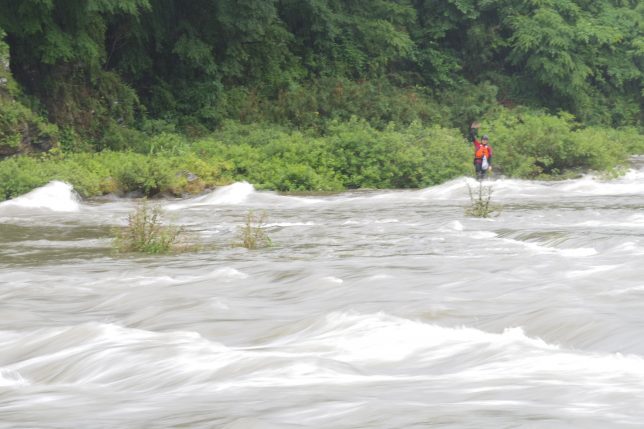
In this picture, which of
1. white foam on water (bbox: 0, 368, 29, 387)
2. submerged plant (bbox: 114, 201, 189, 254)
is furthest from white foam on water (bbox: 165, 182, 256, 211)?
white foam on water (bbox: 0, 368, 29, 387)

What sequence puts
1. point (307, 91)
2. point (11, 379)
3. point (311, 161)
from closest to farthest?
point (11, 379) → point (311, 161) → point (307, 91)

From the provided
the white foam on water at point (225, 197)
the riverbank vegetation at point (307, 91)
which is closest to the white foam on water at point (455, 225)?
the white foam on water at point (225, 197)

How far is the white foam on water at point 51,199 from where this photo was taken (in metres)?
20.3

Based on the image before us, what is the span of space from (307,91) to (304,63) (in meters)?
2.09

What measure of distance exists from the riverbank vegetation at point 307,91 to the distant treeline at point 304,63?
0.20 ft

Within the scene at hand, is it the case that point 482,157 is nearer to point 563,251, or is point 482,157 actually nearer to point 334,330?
point 563,251

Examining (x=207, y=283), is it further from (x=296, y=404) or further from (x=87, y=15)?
(x=87, y=15)

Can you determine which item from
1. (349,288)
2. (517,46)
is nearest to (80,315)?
(349,288)

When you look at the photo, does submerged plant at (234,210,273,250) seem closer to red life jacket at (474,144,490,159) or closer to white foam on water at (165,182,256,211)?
white foam on water at (165,182,256,211)

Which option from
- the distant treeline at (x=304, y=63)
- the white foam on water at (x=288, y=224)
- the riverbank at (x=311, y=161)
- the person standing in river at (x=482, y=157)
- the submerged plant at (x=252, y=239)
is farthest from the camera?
the distant treeline at (x=304, y=63)

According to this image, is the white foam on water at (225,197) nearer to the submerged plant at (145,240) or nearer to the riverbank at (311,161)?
the riverbank at (311,161)

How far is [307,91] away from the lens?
3572 cm

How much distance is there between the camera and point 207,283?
11297 millimetres

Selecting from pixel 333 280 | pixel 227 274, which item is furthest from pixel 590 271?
pixel 227 274
